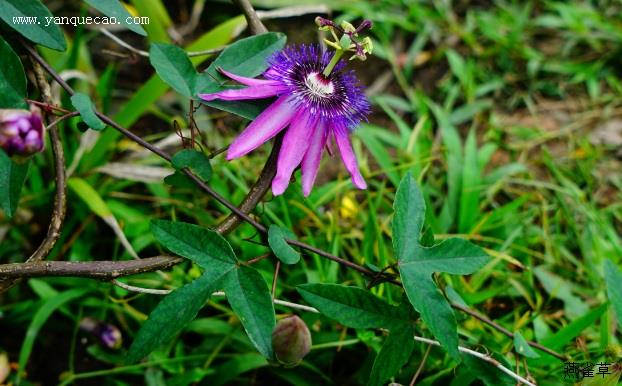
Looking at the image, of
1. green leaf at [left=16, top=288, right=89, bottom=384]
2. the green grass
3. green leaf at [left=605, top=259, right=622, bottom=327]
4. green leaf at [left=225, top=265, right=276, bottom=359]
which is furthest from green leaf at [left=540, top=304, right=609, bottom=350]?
green leaf at [left=16, top=288, right=89, bottom=384]

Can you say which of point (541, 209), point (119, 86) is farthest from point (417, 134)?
point (119, 86)

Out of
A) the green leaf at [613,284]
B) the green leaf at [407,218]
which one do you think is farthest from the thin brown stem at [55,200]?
the green leaf at [613,284]

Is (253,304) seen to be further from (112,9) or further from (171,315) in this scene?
(112,9)

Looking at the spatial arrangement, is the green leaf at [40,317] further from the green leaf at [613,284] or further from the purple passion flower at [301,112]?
the green leaf at [613,284]

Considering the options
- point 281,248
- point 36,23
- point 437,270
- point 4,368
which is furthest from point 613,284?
point 4,368

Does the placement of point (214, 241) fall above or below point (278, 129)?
below

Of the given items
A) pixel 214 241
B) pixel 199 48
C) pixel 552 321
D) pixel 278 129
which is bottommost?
pixel 552 321

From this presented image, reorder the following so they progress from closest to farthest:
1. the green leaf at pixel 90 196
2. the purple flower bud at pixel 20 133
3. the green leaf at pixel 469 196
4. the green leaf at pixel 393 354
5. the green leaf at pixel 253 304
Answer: the purple flower bud at pixel 20 133 → the green leaf at pixel 253 304 → the green leaf at pixel 393 354 → the green leaf at pixel 90 196 → the green leaf at pixel 469 196

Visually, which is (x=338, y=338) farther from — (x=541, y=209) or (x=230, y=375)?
(x=541, y=209)
